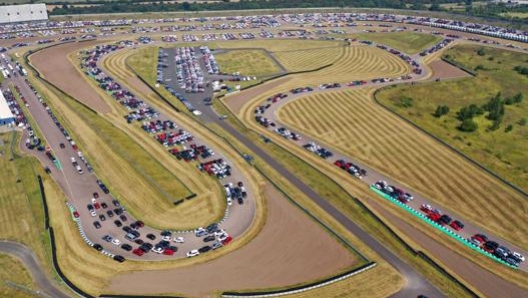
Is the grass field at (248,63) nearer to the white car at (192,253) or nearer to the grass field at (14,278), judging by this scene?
the white car at (192,253)

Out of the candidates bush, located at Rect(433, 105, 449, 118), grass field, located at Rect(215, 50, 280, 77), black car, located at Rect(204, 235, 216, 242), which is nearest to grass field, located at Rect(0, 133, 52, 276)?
black car, located at Rect(204, 235, 216, 242)

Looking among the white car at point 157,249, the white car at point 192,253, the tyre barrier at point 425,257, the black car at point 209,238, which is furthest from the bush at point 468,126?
the white car at point 157,249

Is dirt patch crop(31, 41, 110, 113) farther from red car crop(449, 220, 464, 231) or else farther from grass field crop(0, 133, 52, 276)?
red car crop(449, 220, 464, 231)

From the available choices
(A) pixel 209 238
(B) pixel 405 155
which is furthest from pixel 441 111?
(A) pixel 209 238

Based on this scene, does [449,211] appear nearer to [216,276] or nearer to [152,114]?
[216,276]

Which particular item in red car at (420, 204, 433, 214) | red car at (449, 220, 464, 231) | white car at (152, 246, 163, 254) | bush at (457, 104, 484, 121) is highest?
bush at (457, 104, 484, 121)
